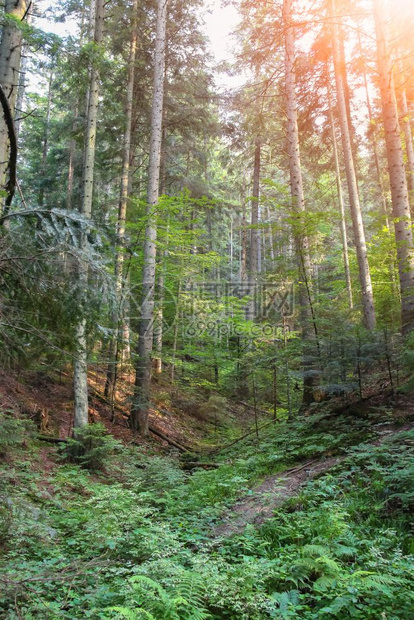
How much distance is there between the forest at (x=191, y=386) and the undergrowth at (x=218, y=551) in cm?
3

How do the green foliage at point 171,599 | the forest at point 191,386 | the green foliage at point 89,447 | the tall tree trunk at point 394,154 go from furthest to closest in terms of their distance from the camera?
the tall tree trunk at point 394,154 → the green foliage at point 89,447 → the forest at point 191,386 → the green foliage at point 171,599

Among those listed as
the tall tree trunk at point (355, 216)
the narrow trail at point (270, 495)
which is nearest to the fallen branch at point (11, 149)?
the narrow trail at point (270, 495)

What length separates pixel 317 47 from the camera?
13.2 metres

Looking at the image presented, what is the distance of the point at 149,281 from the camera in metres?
10.7

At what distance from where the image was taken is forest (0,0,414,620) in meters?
3.13

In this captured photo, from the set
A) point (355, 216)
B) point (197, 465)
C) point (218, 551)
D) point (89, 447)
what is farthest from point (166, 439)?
point (355, 216)

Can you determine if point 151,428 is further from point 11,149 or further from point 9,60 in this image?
point 9,60

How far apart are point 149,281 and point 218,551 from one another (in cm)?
775

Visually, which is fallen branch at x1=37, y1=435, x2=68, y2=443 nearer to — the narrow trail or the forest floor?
the forest floor

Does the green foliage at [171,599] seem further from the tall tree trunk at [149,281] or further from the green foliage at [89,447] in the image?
the tall tree trunk at [149,281]

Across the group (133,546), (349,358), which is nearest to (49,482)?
(133,546)

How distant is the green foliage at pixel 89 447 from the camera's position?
7680mm

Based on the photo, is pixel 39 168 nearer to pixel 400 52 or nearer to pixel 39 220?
pixel 400 52

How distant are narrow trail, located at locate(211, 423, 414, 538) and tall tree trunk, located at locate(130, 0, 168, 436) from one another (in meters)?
5.15
